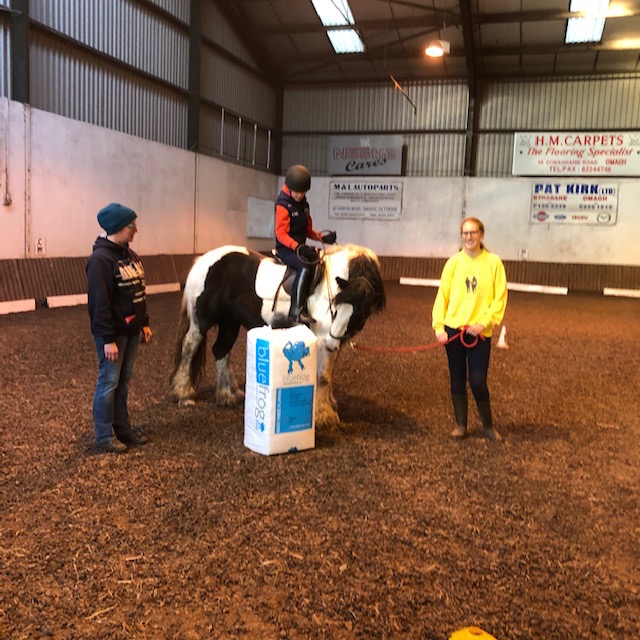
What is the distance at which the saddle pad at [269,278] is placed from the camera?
462 cm

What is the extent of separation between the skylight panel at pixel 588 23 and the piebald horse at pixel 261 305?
39.1ft

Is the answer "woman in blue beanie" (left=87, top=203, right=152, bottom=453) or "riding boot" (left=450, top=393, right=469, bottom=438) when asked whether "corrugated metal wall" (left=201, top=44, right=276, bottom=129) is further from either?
"riding boot" (left=450, top=393, right=469, bottom=438)

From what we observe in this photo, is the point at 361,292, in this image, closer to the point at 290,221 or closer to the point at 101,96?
the point at 290,221

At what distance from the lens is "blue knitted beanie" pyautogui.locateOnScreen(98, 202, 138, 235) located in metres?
3.55

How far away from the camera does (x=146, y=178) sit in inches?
497

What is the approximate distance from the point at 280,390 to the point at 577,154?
49.3 feet

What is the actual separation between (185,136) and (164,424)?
11.4 m

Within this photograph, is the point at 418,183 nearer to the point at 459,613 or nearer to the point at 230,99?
the point at 230,99

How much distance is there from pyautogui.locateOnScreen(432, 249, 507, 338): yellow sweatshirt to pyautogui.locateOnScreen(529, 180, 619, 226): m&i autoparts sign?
13.6 meters

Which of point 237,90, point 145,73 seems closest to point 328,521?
point 145,73

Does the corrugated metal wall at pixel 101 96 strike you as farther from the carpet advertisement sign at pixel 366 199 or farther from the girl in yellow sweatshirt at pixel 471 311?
the girl in yellow sweatshirt at pixel 471 311

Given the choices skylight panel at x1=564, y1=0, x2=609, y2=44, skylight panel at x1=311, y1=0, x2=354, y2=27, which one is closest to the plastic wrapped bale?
skylight panel at x1=311, y1=0, x2=354, y2=27

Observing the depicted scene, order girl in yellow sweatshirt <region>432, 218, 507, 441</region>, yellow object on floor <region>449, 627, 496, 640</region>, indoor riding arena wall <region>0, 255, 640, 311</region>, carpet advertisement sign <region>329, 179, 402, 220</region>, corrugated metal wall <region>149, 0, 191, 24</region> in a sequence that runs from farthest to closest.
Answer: carpet advertisement sign <region>329, 179, 402, 220</region>
corrugated metal wall <region>149, 0, 191, 24</region>
indoor riding arena wall <region>0, 255, 640, 311</region>
girl in yellow sweatshirt <region>432, 218, 507, 441</region>
yellow object on floor <region>449, 627, 496, 640</region>

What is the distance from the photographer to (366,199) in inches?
698
